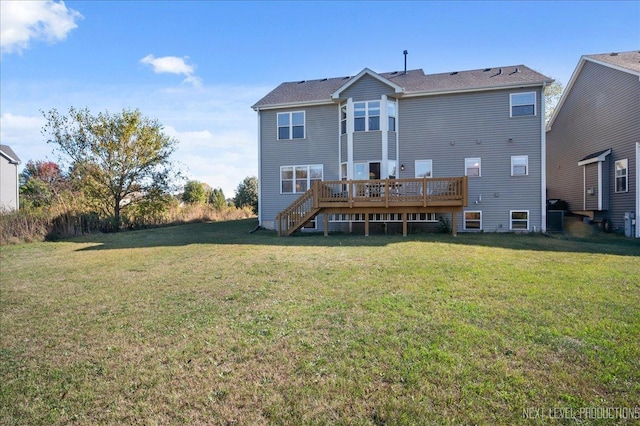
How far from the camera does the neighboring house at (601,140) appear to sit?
13711mm

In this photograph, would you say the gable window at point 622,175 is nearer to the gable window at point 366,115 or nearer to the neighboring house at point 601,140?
the neighboring house at point 601,140

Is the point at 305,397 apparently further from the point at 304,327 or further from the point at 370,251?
the point at 370,251

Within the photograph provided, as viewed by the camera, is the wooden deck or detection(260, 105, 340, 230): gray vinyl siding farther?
detection(260, 105, 340, 230): gray vinyl siding

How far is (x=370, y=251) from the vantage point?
30.1 ft

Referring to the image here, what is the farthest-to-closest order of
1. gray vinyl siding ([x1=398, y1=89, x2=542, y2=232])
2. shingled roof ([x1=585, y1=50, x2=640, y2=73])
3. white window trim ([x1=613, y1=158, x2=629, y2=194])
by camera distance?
gray vinyl siding ([x1=398, y1=89, x2=542, y2=232]), shingled roof ([x1=585, y1=50, x2=640, y2=73]), white window trim ([x1=613, y1=158, x2=629, y2=194])

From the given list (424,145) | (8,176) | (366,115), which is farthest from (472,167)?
(8,176)

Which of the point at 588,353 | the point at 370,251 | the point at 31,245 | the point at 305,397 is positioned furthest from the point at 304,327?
the point at 31,245

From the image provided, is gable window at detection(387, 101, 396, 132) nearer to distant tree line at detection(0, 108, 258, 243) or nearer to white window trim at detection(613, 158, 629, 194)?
white window trim at detection(613, 158, 629, 194)

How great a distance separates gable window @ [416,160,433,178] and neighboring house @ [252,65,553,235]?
45 millimetres

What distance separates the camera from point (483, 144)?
15078mm

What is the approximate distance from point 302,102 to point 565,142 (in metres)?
14.7

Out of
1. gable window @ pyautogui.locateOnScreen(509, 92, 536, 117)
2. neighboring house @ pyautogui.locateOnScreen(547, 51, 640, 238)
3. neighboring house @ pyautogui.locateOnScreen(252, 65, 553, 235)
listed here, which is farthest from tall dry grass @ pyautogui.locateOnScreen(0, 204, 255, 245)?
neighboring house @ pyautogui.locateOnScreen(547, 51, 640, 238)

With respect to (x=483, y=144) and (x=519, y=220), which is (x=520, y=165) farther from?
(x=519, y=220)

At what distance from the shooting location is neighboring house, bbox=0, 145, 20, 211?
24250 mm
